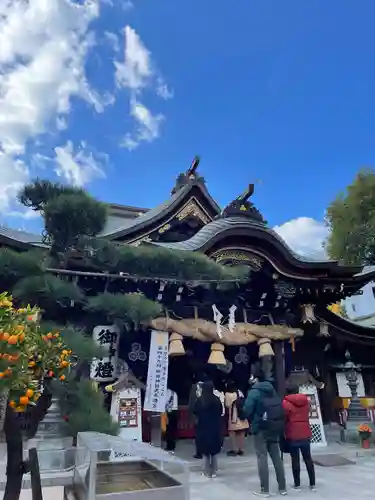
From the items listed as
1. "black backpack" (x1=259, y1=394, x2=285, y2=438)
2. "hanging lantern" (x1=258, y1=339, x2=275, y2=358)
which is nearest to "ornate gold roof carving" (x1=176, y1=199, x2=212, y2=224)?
"hanging lantern" (x1=258, y1=339, x2=275, y2=358)

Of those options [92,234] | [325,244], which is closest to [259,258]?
[92,234]

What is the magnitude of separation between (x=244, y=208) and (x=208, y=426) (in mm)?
6041

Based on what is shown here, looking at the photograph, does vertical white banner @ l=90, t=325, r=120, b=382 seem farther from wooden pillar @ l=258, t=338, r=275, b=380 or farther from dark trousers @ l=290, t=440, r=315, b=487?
dark trousers @ l=290, t=440, r=315, b=487

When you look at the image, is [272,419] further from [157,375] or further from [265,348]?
[265,348]

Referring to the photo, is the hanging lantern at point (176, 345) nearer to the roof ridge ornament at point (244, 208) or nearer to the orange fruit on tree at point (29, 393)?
the roof ridge ornament at point (244, 208)

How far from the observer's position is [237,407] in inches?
394

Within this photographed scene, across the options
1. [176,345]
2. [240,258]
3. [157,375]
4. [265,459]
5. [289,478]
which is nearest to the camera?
[265,459]

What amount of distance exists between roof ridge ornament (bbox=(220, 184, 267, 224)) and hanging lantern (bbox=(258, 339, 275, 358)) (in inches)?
127

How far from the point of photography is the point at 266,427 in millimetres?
6273

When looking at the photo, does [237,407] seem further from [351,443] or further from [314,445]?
[351,443]

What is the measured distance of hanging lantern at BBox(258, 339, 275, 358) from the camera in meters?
11.0

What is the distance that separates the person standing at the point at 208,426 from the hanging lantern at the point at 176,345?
85.6 inches

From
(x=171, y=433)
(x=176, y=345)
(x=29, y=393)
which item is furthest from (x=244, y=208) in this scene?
(x=29, y=393)

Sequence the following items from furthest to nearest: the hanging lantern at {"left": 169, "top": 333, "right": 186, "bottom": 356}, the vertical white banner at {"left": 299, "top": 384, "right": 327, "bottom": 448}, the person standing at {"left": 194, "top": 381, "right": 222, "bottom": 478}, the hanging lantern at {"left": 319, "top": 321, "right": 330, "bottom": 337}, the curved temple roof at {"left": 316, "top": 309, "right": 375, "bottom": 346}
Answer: the curved temple roof at {"left": 316, "top": 309, "right": 375, "bottom": 346}
the hanging lantern at {"left": 319, "top": 321, "right": 330, "bottom": 337}
the vertical white banner at {"left": 299, "top": 384, "right": 327, "bottom": 448}
the hanging lantern at {"left": 169, "top": 333, "right": 186, "bottom": 356}
the person standing at {"left": 194, "top": 381, "right": 222, "bottom": 478}
